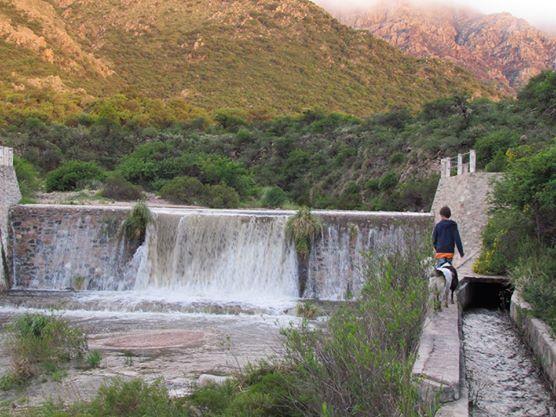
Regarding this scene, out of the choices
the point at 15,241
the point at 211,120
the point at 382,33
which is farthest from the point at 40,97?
the point at 382,33

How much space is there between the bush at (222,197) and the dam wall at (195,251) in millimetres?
9464

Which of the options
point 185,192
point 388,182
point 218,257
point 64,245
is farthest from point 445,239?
point 185,192

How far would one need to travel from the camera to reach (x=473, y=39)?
83.0 m

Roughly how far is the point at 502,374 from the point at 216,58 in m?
51.2

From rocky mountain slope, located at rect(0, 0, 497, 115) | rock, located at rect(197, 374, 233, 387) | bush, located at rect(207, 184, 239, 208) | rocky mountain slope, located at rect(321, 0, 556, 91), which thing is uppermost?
rocky mountain slope, located at rect(321, 0, 556, 91)

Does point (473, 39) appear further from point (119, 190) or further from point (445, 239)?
point (445, 239)

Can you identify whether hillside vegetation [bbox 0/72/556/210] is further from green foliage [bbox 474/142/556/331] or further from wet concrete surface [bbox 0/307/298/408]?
wet concrete surface [bbox 0/307/298/408]

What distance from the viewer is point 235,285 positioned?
13.8m

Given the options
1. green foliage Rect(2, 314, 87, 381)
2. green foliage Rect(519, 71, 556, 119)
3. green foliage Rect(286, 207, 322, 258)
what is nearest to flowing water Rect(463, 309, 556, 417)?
green foliage Rect(286, 207, 322, 258)

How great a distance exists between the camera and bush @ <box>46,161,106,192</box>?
82.7 ft

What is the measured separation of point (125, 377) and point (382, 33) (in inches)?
3234

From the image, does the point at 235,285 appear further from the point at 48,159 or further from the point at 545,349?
the point at 48,159

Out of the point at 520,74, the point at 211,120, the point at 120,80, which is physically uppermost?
the point at 520,74

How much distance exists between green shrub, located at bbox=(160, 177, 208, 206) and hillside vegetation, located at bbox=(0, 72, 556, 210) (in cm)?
4
